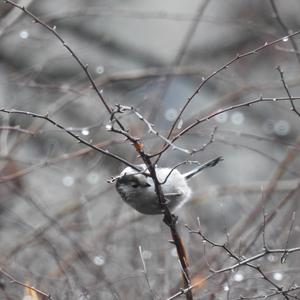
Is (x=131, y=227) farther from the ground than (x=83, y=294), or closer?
farther from the ground

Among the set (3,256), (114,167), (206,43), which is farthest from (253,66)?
(3,256)

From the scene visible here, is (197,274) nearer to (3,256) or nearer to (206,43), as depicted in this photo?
(3,256)

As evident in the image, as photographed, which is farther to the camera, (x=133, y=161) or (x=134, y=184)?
(x=133, y=161)

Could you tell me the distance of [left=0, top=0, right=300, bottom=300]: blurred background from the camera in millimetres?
3340

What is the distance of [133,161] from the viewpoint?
441 centimetres

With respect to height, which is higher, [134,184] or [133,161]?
[133,161]

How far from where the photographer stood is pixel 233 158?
7.64 metres

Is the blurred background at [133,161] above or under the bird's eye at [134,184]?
above

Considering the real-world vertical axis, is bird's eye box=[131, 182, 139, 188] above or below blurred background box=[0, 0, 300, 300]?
below

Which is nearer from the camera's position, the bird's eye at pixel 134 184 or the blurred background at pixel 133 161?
the bird's eye at pixel 134 184

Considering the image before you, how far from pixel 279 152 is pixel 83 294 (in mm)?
5068

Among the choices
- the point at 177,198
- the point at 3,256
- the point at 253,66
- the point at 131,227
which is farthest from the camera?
the point at 253,66

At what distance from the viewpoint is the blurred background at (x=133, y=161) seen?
3340 mm

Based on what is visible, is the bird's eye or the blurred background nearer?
the bird's eye
